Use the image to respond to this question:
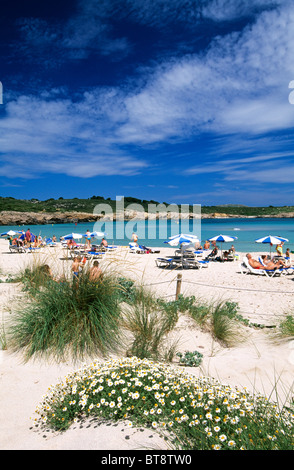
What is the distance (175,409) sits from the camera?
219 centimetres

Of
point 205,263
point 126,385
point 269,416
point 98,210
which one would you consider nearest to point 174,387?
point 126,385

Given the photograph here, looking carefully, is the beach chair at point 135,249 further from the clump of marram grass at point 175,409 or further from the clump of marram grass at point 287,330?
the clump of marram grass at point 175,409

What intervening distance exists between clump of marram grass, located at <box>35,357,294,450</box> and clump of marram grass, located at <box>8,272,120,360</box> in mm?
780

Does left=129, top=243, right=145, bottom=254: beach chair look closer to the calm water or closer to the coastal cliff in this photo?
the calm water

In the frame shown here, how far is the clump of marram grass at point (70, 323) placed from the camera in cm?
350

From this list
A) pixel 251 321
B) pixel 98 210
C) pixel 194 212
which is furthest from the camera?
pixel 194 212

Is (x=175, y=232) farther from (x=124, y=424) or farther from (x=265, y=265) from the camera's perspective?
(x=124, y=424)

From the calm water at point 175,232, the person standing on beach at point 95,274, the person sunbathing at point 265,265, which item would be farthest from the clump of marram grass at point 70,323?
the calm water at point 175,232

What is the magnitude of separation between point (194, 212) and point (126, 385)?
12579cm

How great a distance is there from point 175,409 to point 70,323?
190 centimetres

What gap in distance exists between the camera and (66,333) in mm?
3531

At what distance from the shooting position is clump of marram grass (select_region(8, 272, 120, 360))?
3500 millimetres

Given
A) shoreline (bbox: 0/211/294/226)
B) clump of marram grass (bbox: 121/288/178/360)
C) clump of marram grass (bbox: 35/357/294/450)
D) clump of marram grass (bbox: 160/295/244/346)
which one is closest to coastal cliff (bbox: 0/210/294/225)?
shoreline (bbox: 0/211/294/226)

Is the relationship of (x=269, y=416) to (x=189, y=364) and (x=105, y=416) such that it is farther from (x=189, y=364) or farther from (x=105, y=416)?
(x=189, y=364)
